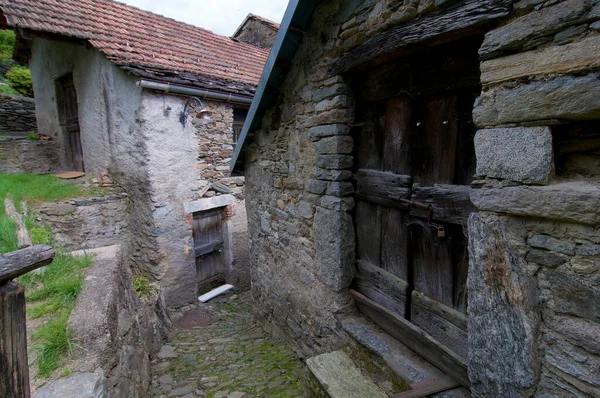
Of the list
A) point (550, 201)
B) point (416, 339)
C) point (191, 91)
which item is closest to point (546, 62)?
point (550, 201)

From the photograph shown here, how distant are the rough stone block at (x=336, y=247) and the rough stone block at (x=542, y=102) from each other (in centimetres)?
147

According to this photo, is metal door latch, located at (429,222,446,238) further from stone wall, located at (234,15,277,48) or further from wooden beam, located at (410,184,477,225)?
stone wall, located at (234,15,277,48)

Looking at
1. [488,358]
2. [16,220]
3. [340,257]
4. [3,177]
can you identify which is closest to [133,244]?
[16,220]

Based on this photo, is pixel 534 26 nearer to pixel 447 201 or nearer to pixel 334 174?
pixel 447 201

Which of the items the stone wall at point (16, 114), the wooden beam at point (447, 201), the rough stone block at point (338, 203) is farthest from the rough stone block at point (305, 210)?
the stone wall at point (16, 114)

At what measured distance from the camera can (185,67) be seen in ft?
20.0

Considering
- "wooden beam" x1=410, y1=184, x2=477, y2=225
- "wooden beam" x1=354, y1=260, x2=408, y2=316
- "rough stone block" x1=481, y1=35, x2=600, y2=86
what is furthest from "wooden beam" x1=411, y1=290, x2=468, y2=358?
"rough stone block" x1=481, y1=35, x2=600, y2=86

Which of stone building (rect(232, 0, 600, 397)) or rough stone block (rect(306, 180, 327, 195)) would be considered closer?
stone building (rect(232, 0, 600, 397))

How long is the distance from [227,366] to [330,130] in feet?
9.62

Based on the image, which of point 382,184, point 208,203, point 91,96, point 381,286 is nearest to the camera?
point 382,184

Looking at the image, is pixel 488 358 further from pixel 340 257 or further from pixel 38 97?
pixel 38 97

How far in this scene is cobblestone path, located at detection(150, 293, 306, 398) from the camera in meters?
3.15

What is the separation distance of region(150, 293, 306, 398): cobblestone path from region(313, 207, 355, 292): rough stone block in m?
1.17

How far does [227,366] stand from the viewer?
3.67m
